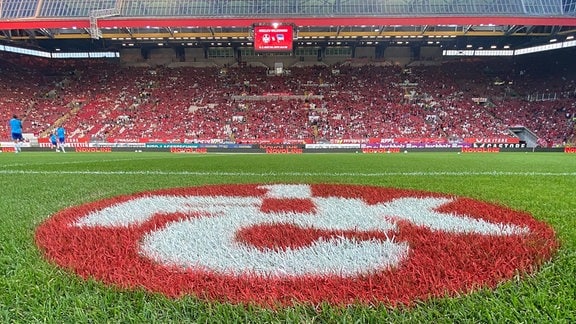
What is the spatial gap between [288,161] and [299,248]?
25.4 feet

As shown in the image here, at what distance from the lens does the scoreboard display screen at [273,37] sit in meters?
25.8

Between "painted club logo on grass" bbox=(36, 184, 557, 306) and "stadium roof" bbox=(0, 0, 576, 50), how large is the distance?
2551cm

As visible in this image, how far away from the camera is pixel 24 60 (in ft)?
114

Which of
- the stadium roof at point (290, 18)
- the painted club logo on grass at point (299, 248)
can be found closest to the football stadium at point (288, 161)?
the painted club logo on grass at point (299, 248)

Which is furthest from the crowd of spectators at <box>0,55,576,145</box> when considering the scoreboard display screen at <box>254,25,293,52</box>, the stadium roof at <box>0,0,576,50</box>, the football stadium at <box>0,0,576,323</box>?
the scoreboard display screen at <box>254,25,293,52</box>

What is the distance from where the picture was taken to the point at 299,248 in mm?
1501

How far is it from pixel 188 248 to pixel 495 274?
4.05 feet

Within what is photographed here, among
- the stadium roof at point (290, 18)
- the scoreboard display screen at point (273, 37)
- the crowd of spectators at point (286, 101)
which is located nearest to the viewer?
the stadium roof at point (290, 18)

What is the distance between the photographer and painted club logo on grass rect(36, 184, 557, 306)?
1088mm

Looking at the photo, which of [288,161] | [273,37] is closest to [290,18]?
[273,37]

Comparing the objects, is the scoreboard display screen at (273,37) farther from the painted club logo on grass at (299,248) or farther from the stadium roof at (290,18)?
the painted club logo on grass at (299,248)

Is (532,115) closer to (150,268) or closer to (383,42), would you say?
(383,42)

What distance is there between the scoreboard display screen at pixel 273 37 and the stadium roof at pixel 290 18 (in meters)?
0.57

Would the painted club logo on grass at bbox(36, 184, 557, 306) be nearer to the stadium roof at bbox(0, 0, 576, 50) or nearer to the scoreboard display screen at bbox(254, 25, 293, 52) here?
the scoreboard display screen at bbox(254, 25, 293, 52)
